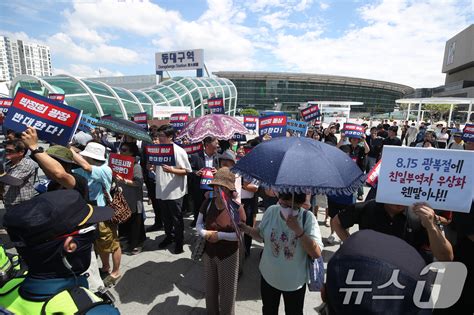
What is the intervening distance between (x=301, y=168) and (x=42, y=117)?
282 centimetres

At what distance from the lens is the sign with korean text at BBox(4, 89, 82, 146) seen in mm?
2723

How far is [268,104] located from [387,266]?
8126 centimetres

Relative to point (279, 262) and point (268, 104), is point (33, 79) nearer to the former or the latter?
point (279, 262)

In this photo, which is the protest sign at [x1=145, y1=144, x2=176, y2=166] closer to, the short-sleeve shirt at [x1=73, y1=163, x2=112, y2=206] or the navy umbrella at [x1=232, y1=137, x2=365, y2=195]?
the short-sleeve shirt at [x1=73, y1=163, x2=112, y2=206]

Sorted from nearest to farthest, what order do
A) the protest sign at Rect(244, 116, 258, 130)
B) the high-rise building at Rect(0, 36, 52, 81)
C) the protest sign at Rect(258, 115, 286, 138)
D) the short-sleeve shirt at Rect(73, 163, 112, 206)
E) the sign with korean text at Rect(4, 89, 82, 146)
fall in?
the sign with korean text at Rect(4, 89, 82, 146) → the short-sleeve shirt at Rect(73, 163, 112, 206) → the protest sign at Rect(258, 115, 286, 138) → the protest sign at Rect(244, 116, 258, 130) → the high-rise building at Rect(0, 36, 52, 81)

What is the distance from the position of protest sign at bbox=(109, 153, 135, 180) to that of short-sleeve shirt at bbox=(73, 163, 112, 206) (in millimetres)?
343

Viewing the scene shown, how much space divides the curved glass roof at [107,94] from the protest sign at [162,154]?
46.3 ft

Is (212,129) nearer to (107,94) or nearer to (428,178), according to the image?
(428,178)

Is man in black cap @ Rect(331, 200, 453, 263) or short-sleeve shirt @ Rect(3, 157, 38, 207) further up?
man in black cap @ Rect(331, 200, 453, 263)

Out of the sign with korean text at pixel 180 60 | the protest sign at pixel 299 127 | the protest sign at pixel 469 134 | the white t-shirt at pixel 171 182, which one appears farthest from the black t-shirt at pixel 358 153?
the sign with korean text at pixel 180 60

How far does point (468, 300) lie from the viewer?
6.50 feet

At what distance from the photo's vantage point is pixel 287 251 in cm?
204

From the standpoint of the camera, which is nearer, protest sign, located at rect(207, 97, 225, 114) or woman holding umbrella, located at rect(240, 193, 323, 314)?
woman holding umbrella, located at rect(240, 193, 323, 314)

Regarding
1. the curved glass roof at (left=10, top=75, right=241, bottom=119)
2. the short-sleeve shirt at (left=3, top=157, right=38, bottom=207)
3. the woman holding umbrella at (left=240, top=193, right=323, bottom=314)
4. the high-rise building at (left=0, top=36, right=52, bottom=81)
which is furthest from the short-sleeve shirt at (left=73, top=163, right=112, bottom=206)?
the high-rise building at (left=0, top=36, right=52, bottom=81)
